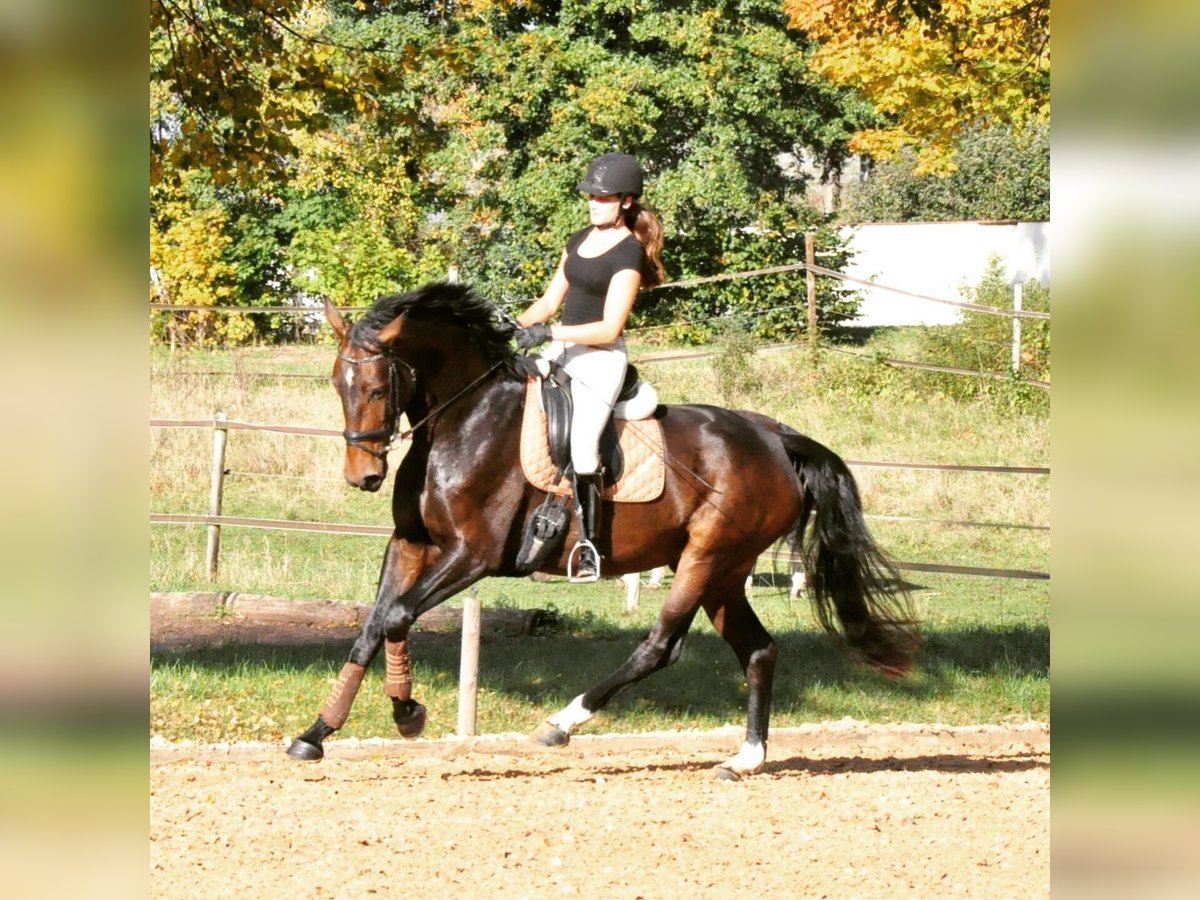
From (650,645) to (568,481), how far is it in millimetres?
962

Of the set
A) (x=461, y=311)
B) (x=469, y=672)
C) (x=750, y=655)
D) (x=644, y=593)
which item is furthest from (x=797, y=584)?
(x=461, y=311)

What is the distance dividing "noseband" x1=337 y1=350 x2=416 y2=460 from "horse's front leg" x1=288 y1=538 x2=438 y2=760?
68cm

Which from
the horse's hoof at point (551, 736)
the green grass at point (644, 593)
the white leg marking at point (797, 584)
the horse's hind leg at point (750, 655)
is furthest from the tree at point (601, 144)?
the horse's hoof at point (551, 736)

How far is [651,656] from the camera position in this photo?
7.21m

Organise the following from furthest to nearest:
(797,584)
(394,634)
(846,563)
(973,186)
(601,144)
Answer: (973,186)
(601,144)
(797,584)
(846,563)
(394,634)

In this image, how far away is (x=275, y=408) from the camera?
55.1 ft

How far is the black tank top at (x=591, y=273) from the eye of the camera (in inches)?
271

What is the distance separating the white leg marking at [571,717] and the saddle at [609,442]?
104cm

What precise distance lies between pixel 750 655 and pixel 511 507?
5.15 ft

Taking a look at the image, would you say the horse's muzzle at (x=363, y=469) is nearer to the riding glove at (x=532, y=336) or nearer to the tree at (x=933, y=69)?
the riding glove at (x=532, y=336)

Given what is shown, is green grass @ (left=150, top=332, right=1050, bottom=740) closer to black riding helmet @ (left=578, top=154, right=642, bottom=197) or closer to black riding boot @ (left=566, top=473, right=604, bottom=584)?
black riding boot @ (left=566, top=473, right=604, bottom=584)

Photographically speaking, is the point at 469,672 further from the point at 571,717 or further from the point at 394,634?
the point at 394,634
